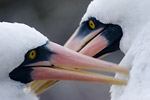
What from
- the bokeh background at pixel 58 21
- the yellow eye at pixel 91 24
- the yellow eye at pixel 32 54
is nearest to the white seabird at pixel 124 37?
the yellow eye at pixel 91 24

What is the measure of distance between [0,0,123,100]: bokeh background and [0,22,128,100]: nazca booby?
600 cm

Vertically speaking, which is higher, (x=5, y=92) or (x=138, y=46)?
(x=5, y=92)

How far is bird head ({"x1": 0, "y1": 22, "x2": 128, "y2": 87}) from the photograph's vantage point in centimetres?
389

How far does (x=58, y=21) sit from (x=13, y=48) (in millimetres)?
7687

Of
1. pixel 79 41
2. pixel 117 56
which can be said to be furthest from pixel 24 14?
pixel 79 41

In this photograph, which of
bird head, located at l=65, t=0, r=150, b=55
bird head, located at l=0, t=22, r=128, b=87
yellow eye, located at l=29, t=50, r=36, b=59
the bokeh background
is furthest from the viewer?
the bokeh background

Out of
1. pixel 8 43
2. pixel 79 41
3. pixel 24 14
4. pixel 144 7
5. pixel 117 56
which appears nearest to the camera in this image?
pixel 8 43

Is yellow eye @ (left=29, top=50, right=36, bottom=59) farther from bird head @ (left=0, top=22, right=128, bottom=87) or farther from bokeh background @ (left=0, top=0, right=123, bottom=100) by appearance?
bokeh background @ (left=0, top=0, right=123, bottom=100)

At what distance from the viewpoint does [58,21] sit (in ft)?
37.9

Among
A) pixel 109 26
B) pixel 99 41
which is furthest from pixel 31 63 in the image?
pixel 109 26

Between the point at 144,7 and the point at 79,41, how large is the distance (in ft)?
2.60

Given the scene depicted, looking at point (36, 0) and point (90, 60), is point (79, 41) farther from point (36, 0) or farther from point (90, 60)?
point (36, 0)

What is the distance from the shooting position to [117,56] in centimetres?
1066

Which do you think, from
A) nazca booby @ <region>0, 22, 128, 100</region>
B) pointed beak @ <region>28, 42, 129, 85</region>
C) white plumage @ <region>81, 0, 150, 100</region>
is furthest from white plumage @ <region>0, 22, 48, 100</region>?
white plumage @ <region>81, 0, 150, 100</region>
